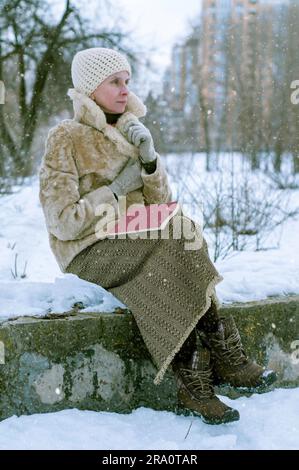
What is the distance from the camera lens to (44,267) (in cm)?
427

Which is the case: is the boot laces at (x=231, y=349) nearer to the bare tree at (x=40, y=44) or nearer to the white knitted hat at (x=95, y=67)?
the white knitted hat at (x=95, y=67)

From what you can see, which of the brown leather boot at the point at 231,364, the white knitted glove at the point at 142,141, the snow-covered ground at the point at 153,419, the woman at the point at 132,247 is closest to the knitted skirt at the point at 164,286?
the woman at the point at 132,247

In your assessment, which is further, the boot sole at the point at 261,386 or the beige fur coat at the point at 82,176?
the beige fur coat at the point at 82,176

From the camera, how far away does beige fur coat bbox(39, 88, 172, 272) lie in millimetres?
2551

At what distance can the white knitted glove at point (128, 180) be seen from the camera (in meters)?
2.65

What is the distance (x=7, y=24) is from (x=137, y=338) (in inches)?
398

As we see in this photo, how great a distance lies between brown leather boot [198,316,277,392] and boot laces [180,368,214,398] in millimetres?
89

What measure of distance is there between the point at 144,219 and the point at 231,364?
2.22ft

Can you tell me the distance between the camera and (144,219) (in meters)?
2.50

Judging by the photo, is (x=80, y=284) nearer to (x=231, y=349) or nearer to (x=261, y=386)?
(x=231, y=349)

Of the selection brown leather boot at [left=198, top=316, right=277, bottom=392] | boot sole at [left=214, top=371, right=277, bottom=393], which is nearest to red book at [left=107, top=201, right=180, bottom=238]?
brown leather boot at [left=198, top=316, right=277, bottom=392]

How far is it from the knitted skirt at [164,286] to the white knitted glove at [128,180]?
0.83 ft

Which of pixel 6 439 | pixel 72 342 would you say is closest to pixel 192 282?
pixel 72 342

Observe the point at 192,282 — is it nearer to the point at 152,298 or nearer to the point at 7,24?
the point at 152,298
